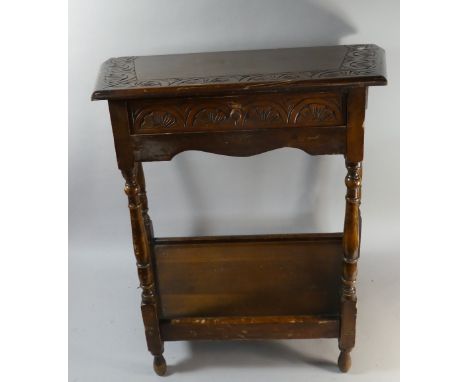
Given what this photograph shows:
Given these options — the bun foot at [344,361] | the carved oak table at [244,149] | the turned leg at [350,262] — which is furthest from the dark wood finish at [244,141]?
the bun foot at [344,361]

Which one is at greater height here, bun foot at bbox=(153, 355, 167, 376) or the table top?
the table top

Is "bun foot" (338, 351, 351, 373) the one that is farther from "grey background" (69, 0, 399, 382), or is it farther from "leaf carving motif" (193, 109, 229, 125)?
"leaf carving motif" (193, 109, 229, 125)

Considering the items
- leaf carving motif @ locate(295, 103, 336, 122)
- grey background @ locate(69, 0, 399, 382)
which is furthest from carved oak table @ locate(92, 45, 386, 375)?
grey background @ locate(69, 0, 399, 382)

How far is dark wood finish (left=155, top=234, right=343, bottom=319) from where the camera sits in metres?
2.23

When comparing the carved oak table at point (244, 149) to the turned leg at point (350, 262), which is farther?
the turned leg at point (350, 262)

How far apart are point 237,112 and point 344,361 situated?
3.18 feet

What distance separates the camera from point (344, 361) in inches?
85.4

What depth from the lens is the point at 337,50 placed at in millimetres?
2061

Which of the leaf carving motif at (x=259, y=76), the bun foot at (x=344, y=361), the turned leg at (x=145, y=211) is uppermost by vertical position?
the leaf carving motif at (x=259, y=76)

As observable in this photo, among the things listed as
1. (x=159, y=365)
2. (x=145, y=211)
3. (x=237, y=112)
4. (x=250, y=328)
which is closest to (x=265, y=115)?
(x=237, y=112)

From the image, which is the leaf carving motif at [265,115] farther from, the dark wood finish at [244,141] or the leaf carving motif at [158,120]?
the leaf carving motif at [158,120]

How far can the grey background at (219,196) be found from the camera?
2.27m

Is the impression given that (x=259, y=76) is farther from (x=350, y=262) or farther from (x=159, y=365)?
(x=159, y=365)

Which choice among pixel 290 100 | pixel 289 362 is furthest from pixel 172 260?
pixel 290 100
